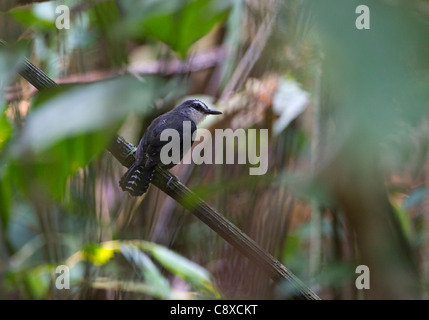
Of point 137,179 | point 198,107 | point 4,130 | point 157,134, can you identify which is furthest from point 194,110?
point 4,130

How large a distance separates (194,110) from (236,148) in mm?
172

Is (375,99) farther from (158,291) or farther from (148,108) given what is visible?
(158,291)

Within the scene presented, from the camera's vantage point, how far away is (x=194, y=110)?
99cm

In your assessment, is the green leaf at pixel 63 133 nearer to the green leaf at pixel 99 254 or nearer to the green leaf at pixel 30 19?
the green leaf at pixel 99 254

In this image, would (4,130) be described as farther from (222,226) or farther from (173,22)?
(222,226)

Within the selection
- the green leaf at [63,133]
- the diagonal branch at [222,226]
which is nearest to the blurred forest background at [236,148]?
the green leaf at [63,133]

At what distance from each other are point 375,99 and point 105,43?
641 millimetres

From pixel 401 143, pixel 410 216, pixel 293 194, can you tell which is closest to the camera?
pixel 401 143

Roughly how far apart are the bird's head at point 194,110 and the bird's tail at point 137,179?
204 mm

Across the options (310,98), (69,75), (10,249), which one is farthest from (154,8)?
(10,249)

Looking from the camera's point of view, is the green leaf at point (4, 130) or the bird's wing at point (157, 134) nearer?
the bird's wing at point (157, 134)

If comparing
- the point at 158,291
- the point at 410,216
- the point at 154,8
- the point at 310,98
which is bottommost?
the point at 158,291

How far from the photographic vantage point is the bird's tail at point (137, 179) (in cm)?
76

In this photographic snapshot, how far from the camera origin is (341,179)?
1.01 metres
